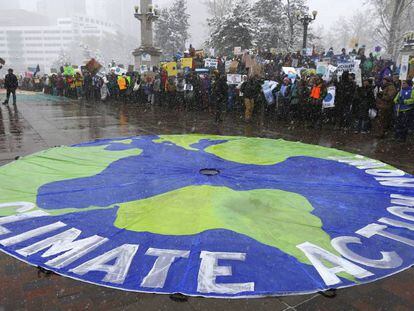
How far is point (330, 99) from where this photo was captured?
11523 mm

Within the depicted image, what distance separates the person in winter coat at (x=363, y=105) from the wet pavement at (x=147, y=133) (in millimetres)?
737

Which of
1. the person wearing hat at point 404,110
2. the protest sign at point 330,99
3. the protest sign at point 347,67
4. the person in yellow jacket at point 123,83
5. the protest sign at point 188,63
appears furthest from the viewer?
the person in yellow jacket at point 123,83

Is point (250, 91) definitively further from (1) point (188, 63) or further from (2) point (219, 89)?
(1) point (188, 63)

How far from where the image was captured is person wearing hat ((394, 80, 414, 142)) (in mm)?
9617

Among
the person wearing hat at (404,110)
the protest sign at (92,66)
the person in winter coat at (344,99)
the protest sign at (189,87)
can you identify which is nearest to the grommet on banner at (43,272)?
the person wearing hat at (404,110)

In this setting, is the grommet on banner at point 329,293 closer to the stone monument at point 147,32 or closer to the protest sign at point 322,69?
the protest sign at point 322,69

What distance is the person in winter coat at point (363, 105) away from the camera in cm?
1076

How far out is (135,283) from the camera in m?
3.34

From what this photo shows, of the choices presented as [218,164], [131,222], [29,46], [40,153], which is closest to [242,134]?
[218,164]

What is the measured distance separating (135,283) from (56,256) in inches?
38.3

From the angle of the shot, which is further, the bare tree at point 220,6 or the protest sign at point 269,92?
the bare tree at point 220,6

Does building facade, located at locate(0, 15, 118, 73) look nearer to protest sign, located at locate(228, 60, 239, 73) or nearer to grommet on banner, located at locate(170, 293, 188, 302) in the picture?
protest sign, located at locate(228, 60, 239, 73)

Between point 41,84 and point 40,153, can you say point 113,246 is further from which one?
point 41,84

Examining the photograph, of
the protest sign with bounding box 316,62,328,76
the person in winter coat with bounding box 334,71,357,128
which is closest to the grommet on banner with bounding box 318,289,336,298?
the person in winter coat with bounding box 334,71,357,128
